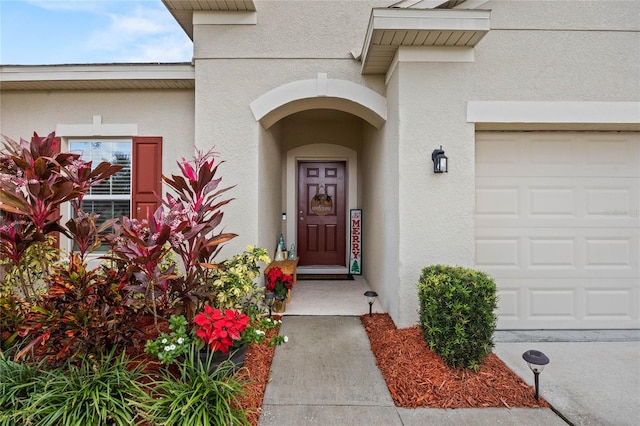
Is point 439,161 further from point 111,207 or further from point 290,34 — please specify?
point 111,207

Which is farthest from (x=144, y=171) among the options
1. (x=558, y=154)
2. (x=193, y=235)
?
(x=558, y=154)

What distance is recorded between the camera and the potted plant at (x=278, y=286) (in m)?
4.29

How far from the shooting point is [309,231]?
6754 millimetres

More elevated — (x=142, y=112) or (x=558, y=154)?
(x=142, y=112)

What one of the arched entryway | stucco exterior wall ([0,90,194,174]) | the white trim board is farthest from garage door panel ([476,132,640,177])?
stucco exterior wall ([0,90,194,174])

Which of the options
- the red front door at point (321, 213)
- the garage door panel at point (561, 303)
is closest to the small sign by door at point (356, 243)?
the red front door at point (321, 213)

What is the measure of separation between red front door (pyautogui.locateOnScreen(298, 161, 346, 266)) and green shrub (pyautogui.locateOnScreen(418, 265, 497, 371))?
3763 mm

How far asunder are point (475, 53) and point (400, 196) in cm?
195

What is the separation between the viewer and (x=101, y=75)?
444 cm

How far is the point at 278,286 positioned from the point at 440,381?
7.57ft

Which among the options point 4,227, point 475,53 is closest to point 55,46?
point 4,227

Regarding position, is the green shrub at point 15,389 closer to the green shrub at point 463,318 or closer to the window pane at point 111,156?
the window pane at point 111,156

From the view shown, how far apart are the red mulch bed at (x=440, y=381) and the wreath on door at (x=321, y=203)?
3.72 metres

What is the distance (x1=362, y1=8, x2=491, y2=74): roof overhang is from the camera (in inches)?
131
